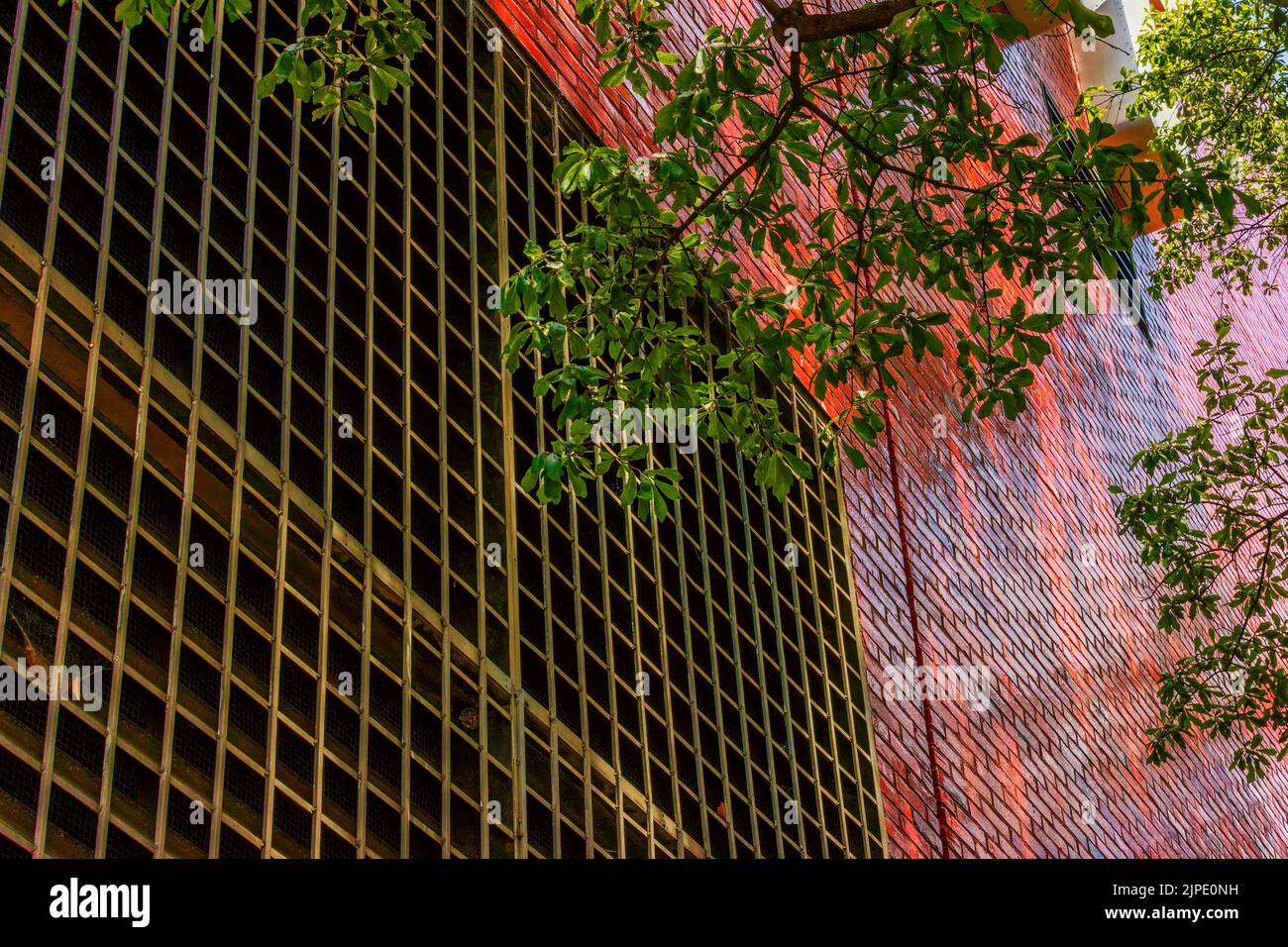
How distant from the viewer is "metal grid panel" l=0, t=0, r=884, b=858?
432 cm

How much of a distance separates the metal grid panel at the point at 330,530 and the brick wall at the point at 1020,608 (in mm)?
1025

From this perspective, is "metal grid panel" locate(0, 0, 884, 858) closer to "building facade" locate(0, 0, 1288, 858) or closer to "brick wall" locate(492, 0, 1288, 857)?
"building facade" locate(0, 0, 1288, 858)

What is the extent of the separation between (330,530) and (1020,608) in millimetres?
6489

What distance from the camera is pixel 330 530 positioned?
517cm

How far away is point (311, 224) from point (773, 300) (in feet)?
5.54

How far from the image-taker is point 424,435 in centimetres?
586

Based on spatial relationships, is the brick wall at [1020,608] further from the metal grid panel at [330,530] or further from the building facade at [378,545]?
the metal grid panel at [330,530]

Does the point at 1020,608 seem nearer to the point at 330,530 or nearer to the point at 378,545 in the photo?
the point at 378,545

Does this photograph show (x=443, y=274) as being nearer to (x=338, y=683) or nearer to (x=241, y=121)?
(x=241, y=121)

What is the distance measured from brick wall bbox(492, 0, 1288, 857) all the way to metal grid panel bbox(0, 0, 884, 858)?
102cm

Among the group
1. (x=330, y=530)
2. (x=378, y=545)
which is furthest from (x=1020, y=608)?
(x=330, y=530)

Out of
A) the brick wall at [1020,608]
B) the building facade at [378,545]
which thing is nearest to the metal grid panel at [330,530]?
the building facade at [378,545]

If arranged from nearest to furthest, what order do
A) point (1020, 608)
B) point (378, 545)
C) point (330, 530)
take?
1. point (330, 530)
2. point (378, 545)
3. point (1020, 608)
